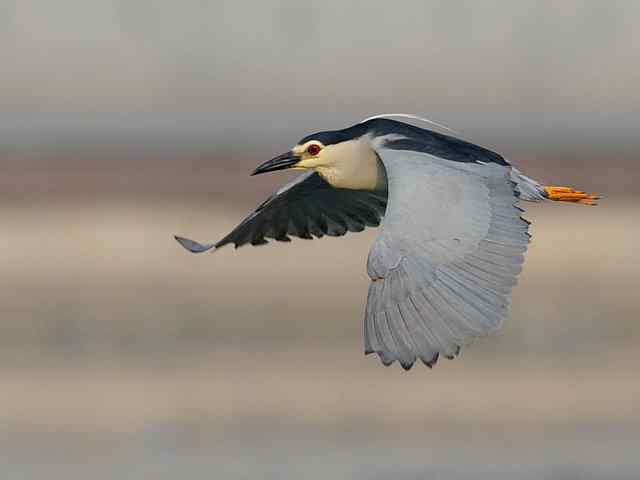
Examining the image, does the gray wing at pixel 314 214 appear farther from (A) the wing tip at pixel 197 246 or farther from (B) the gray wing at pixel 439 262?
(B) the gray wing at pixel 439 262

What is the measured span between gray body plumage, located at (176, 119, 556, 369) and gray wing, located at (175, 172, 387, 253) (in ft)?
0.56

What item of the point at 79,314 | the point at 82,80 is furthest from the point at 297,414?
the point at 82,80

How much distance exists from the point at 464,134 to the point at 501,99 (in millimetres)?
1504

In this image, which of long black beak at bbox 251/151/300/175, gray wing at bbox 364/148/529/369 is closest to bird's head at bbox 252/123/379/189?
long black beak at bbox 251/151/300/175

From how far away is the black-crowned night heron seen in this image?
7273 mm

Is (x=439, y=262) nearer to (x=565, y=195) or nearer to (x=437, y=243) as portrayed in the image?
(x=437, y=243)

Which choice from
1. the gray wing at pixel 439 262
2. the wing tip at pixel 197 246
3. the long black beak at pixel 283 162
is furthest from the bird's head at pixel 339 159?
the gray wing at pixel 439 262

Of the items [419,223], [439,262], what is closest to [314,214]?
[419,223]

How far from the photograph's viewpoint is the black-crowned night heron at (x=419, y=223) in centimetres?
727

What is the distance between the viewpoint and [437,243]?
7.52 m

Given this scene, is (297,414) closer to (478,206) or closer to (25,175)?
(25,175)

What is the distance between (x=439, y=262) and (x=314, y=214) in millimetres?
1332

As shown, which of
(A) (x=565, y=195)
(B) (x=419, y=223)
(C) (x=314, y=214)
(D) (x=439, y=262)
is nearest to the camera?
(D) (x=439, y=262)

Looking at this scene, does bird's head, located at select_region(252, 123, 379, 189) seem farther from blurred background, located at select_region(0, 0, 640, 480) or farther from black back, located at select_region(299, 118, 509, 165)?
blurred background, located at select_region(0, 0, 640, 480)
